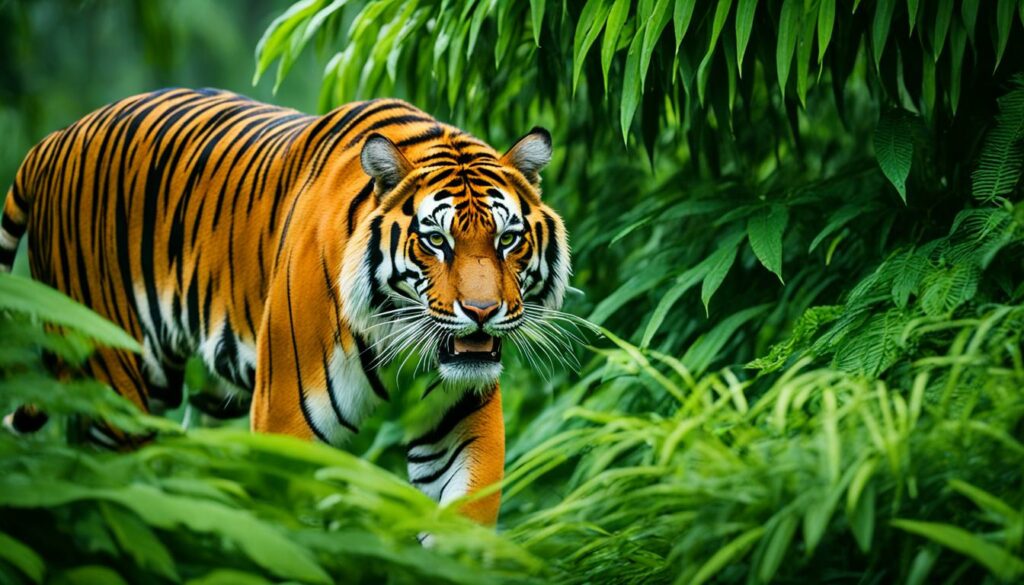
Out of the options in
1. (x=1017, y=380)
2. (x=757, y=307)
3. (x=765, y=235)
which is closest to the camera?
(x=1017, y=380)

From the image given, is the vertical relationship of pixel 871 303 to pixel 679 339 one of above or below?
above

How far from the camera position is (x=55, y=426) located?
13.7ft

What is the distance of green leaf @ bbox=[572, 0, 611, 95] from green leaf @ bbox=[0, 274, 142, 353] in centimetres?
194

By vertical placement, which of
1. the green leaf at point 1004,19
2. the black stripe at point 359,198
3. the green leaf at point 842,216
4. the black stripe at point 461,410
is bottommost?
the black stripe at point 461,410

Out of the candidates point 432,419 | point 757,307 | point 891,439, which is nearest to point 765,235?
point 757,307

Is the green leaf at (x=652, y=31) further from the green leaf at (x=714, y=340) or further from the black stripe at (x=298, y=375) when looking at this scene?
the black stripe at (x=298, y=375)

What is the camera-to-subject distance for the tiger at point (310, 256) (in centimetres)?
303

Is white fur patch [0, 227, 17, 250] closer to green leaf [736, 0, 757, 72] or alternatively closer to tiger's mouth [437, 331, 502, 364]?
tiger's mouth [437, 331, 502, 364]

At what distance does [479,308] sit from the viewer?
286 centimetres

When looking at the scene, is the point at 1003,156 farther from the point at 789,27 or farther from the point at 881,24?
the point at 789,27

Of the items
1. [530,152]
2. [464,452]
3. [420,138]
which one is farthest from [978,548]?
[420,138]

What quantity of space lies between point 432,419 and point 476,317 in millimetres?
550

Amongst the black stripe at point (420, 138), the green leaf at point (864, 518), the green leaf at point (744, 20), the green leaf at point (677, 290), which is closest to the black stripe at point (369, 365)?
the black stripe at point (420, 138)

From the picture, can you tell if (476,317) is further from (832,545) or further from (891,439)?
(891,439)
